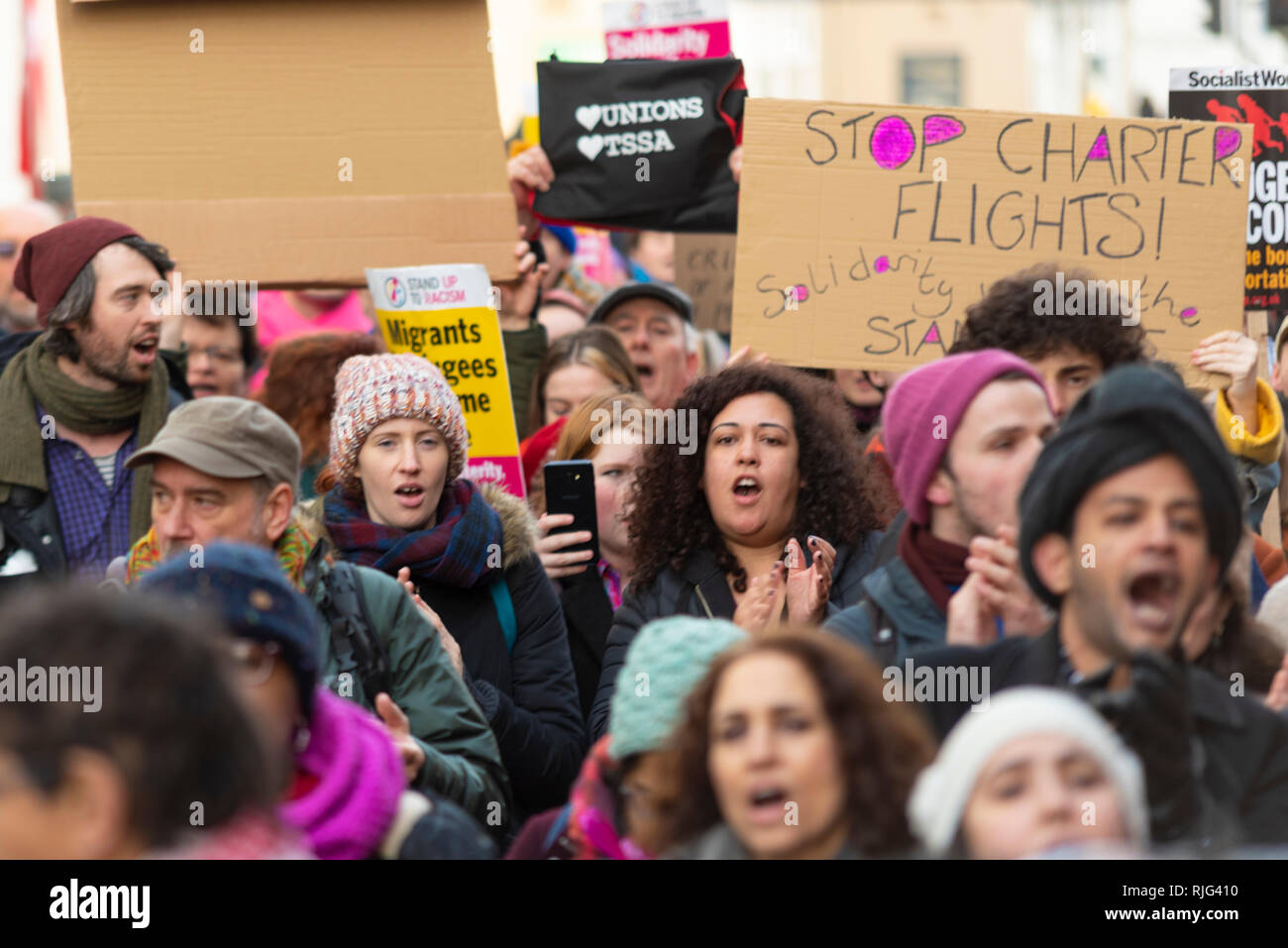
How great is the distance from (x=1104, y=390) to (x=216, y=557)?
1.44 metres

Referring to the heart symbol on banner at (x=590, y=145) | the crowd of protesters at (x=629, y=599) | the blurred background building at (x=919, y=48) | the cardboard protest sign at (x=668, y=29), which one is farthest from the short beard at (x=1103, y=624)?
the blurred background building at (x=919, y=48)

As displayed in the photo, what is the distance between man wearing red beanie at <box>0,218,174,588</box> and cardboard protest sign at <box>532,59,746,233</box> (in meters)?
1.50

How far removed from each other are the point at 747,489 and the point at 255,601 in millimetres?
2013

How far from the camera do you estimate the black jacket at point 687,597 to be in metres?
4.36

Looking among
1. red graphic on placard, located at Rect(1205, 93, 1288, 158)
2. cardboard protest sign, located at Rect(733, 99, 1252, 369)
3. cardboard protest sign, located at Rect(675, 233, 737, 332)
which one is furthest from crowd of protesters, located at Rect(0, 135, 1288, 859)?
cardboard protest sign, located at Rect(675, 233, 737, 332)

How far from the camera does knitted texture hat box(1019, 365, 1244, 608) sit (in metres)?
2.64

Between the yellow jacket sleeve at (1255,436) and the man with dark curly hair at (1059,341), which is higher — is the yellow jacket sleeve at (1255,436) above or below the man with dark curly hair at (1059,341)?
below

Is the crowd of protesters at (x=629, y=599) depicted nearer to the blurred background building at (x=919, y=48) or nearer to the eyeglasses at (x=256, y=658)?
the eyeglasses at (x=256, y=658)

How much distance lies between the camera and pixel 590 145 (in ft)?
19.4

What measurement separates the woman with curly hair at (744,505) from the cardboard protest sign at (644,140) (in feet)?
4.26

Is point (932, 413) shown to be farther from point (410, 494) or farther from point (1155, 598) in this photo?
point (410, 494)

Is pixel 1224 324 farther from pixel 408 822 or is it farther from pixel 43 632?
pixel 43 632

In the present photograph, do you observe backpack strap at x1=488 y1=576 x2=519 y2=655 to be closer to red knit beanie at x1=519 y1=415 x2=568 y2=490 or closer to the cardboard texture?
red knit beanie at x1=519 y1=415 x2=568 y2=490
